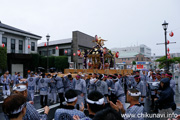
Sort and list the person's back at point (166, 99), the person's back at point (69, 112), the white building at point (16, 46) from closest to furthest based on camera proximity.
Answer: the person's back at point (69, 112) → the person's back at point (166, 99) → the white building at point (16, 46)

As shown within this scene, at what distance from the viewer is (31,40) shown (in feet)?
85.6

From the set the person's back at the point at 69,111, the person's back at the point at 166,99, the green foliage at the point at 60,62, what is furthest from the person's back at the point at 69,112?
the green foliage at the point at 60,62

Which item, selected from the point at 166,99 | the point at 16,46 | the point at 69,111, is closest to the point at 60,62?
the point at 16,46

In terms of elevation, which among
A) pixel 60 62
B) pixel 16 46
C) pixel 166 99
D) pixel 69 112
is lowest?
pixel 166 99

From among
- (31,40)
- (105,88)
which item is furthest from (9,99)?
(31,40)

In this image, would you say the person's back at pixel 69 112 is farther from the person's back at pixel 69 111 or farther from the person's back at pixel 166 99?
the person's back at pixel 166 99

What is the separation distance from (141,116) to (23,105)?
2.19 metres

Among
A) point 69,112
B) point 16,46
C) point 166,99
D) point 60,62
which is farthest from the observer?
point 60,62

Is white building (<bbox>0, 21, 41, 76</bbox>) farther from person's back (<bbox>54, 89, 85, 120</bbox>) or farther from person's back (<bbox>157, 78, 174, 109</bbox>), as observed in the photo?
person's back (<bbox>157, 78, 174, 109</bbox>)

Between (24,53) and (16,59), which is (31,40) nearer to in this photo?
(24,53)

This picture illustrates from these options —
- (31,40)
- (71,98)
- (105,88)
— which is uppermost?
(31,40)

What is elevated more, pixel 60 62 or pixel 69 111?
pixel 60 62

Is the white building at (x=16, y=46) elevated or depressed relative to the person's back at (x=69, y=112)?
elevated

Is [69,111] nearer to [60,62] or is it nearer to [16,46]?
[16,46]
